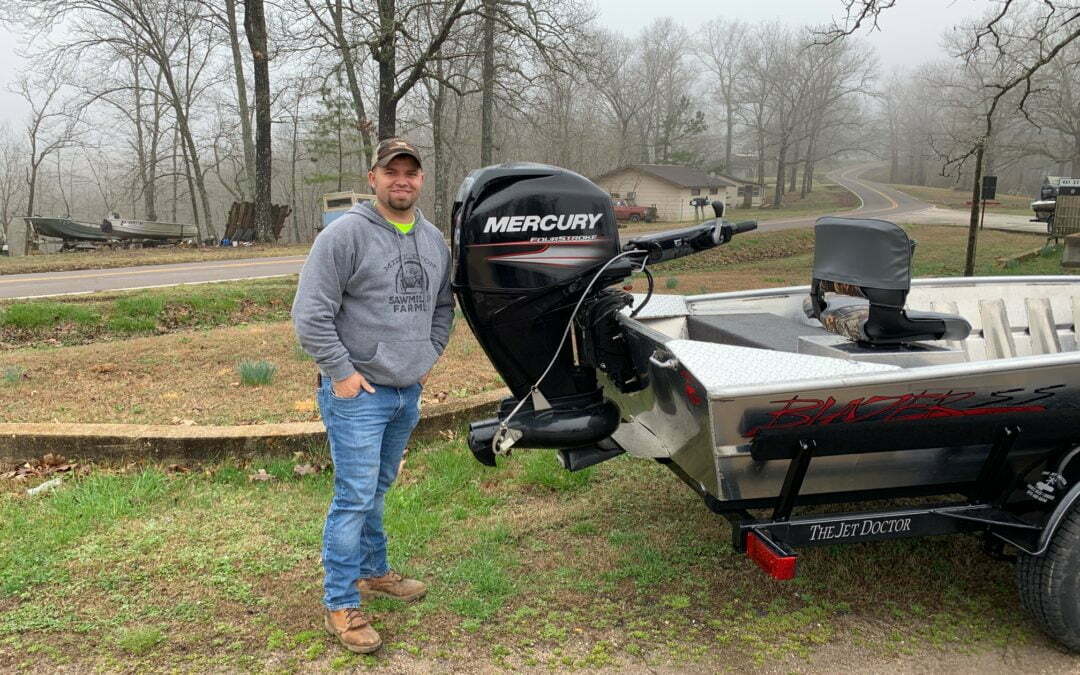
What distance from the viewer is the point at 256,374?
571cm

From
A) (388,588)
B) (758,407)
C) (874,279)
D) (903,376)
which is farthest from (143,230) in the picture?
(903,376)

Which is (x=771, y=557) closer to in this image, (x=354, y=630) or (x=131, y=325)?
(x=354, y=630)

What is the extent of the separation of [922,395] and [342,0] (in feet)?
55.9

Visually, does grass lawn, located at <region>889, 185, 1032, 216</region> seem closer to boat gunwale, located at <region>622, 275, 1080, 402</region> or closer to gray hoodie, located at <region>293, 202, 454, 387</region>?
boat gunwale, located at <region>622, 275, 1080, 402</region>

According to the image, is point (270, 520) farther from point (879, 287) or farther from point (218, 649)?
point (879, 287)

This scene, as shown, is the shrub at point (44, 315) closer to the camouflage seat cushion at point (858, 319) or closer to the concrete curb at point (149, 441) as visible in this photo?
the concrete curb at point (149, 441)

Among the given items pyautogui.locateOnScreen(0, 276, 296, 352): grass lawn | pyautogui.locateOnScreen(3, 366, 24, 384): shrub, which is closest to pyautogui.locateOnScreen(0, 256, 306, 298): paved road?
pyautogui.locateOnScreen(0, 276, 296, 352): grass lawn

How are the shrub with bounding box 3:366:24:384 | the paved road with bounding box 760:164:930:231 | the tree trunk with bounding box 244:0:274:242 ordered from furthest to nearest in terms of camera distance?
the paved road with bounding box 760:164:930:231
the tree trunk with bounding box 244:0:274:242
the shrub with bounding box 3:366:24:384

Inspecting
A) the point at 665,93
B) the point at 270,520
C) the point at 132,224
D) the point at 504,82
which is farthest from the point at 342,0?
the point at 665,93

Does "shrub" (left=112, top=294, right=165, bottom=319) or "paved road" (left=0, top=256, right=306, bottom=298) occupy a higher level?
"paved road" (left=0, top=256, right=306, bottom=298)

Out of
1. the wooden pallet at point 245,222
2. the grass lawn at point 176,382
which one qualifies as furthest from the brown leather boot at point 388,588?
the wooden pallet at point 245,222

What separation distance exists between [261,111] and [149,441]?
1863 cm

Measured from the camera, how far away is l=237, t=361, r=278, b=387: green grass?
5707 mm

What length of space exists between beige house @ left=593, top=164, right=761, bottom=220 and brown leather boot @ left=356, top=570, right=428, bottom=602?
42.1 meters
